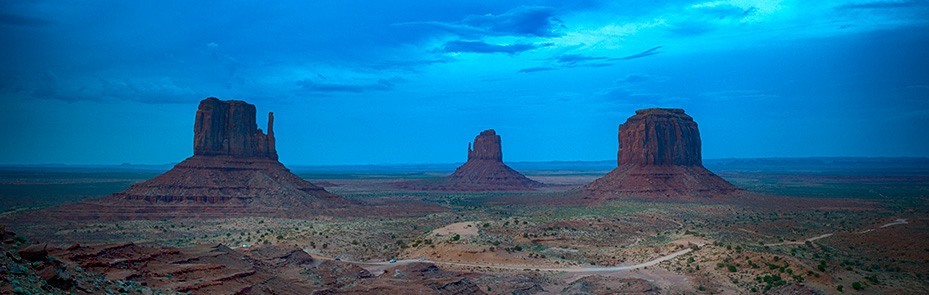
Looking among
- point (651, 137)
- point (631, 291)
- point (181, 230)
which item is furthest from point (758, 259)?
point (651, 137)

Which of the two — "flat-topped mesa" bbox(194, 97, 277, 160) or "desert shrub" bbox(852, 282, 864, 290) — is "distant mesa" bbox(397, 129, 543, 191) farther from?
"desert shrub" bbox(852, 282, 864, 290)

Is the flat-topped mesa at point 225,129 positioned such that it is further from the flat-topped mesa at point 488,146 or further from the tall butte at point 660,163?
the flat-topped mesa at point 488,146

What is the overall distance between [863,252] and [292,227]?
50.6 meters

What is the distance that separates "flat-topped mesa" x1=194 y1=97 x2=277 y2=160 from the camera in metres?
89.6

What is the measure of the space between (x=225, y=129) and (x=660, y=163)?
229 ft

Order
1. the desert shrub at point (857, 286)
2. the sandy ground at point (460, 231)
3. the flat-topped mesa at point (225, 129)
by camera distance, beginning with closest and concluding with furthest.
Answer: the desert shrub at point (857, 286) → the sandy ground at point (460, 231) → the flat-topped mesa at point (225, 129)

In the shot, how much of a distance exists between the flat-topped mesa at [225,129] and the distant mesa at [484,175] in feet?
Result: 222

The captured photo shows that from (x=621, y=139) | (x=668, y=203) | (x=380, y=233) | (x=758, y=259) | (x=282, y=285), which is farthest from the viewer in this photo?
(x=621, y=139)

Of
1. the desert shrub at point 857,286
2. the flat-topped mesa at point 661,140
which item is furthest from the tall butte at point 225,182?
the desert shrub at point 857,286

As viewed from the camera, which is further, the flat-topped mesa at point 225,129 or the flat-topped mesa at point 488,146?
the flat-topped mesa at point 488,146

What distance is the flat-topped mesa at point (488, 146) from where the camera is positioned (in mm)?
171750

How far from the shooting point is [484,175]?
164625mm

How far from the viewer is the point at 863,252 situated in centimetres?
4584

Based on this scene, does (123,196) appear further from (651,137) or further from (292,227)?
(651,137)
